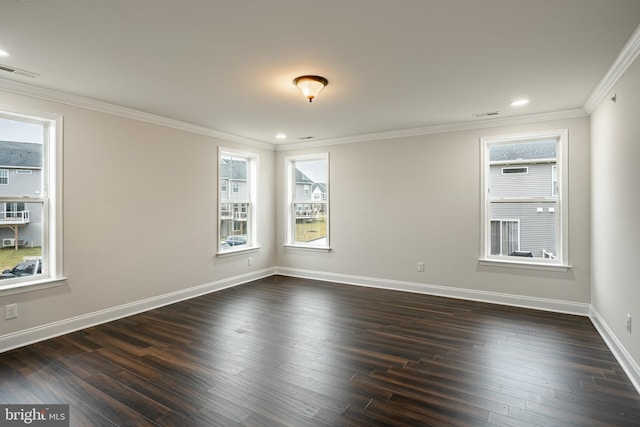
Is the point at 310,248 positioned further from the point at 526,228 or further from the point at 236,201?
the point at 526,228

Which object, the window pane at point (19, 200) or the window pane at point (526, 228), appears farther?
Result: the window pane at point (526, 228)

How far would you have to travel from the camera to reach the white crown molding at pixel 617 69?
2418 millimetres

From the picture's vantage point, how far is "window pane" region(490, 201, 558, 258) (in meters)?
4.43

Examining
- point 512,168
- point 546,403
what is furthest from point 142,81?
point 512,168

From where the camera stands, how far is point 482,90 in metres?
3.47

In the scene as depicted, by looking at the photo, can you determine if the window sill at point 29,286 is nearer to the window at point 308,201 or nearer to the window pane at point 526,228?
the window at point 308,201

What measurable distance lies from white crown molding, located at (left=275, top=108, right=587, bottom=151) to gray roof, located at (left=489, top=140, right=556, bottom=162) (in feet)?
0.98

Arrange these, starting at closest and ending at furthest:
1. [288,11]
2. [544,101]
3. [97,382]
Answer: [288,11]
[97,382]
[544,101]

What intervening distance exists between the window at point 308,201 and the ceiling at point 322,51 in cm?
216

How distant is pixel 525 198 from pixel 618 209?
1.59m

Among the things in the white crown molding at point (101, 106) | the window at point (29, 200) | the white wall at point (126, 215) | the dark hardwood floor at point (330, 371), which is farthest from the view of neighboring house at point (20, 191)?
the dark hardwood floor at point (330, 371)

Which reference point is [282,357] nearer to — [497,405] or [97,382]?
[97,382]

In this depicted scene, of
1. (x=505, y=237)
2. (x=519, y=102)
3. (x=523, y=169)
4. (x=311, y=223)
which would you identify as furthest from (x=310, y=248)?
(x=519, y=102)

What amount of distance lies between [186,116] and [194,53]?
1.96 m
